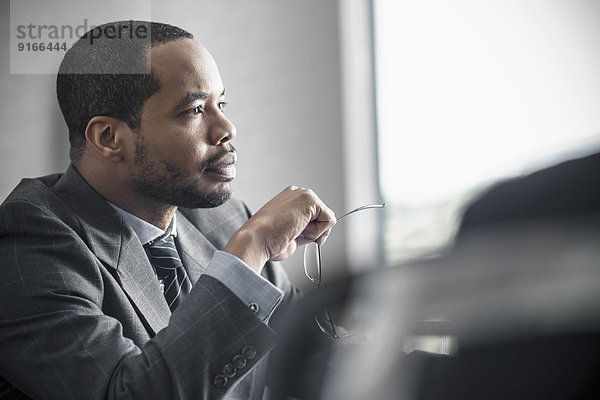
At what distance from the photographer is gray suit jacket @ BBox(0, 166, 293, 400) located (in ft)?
2.58

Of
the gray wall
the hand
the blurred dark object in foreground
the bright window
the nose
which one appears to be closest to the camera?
the blurred dark object in foreground

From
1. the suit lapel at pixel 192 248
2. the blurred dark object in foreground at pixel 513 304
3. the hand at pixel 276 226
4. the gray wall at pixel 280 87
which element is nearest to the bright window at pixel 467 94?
the gray wall at pixel 280 87

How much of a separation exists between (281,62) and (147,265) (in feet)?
5.05

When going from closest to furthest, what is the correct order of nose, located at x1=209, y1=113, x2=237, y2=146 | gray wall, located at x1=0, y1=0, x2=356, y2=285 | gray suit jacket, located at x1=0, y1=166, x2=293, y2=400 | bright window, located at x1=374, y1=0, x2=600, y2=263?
gray suit jacket, located at x1=0, y1=166, x2=293, y2=400 → nose, located at x1=209, y1=113, x2=237, y2=146 → bright window, located at x1=374, y1=0, x2=600, y2=263 → gray wall, located at x1=0, y1=0, x2=356, y2=285

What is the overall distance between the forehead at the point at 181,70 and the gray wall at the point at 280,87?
1234 millimetres

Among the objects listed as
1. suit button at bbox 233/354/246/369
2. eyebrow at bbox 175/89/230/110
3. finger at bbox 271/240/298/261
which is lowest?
suit button at bbox 233/354/246/369

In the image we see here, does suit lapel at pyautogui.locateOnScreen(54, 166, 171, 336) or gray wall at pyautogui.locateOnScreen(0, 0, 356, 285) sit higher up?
gray wall at pyautogui.locateOnScreen(0, 0, 356, 285)

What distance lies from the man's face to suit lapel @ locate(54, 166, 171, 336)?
0.10 meters

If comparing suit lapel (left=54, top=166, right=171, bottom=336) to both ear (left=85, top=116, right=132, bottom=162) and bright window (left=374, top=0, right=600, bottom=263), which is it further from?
bright window (left=374, top=0, right=600, bottom=263)

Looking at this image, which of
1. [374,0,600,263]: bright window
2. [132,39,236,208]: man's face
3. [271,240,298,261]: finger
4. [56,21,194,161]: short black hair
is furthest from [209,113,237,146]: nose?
[374,0,600,263]: bright window

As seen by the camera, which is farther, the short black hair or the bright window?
the bright window

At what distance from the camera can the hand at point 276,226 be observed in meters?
0.89

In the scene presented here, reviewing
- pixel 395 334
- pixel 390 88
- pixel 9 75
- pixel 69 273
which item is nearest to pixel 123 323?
pixel 69 273

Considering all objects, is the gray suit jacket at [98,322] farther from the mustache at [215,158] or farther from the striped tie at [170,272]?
the mustache at [215,158]
